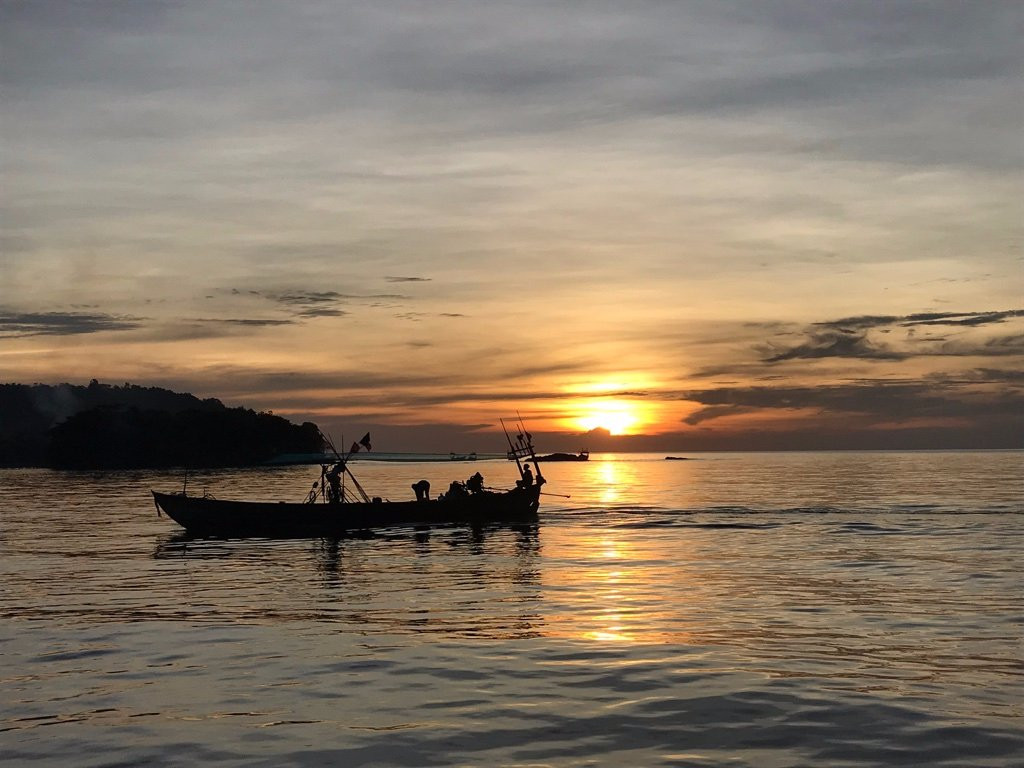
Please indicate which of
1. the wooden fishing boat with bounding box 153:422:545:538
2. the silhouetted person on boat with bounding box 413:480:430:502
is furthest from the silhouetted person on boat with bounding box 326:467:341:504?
the silhouetted person on boat with bounding box 413:480:430:502

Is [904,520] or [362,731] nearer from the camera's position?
[362,731]

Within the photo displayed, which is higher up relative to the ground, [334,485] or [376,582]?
[334,485]

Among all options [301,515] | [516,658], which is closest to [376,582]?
[516,658]

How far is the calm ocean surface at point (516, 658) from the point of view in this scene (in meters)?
18.2

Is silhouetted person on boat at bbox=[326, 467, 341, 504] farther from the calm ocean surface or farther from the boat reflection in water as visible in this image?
the calm ocean surface

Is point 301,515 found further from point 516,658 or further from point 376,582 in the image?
point 516,658

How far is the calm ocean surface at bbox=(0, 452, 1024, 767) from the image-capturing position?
18.2 m

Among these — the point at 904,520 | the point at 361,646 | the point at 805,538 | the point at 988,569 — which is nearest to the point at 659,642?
the point at 361,646

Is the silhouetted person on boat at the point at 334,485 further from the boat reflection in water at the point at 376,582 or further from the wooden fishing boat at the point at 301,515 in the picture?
the boat reflection in water at the point at 376,582

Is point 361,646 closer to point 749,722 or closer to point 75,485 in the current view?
point 749,722

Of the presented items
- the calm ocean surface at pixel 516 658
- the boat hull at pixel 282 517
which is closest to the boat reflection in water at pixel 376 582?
the calm ocean surface at pixel 516 658

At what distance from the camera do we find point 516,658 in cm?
2541

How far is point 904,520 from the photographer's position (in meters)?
78.2

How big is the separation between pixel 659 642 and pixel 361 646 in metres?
7.94
